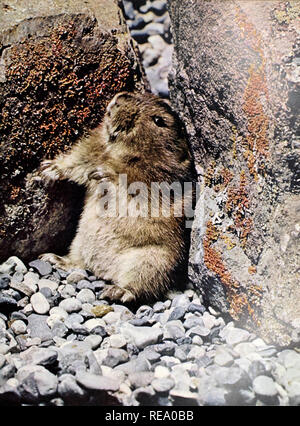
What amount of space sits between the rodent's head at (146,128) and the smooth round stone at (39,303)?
1282 mm

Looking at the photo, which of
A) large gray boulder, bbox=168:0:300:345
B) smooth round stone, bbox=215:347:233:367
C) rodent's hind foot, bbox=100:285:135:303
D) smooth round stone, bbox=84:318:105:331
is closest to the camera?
smooth round stone, bbox=215:347:233:367

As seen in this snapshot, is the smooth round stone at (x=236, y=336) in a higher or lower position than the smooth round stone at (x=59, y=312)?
lower

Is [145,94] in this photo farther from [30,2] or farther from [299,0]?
[299,0]

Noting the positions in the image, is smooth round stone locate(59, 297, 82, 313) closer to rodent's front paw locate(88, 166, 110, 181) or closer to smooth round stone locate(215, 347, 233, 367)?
rodent's front paw locate(88, 166, 110, 181)

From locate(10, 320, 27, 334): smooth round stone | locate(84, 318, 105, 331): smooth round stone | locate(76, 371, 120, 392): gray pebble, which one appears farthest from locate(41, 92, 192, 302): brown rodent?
locate(76, 371, 120, 392): gray pebble

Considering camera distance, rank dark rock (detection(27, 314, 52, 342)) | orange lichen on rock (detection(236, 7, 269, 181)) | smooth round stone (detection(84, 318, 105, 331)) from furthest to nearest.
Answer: smooth round stone (detection(84, 318, 105, 331)) < dark rock (detection(27, 314, 52, 342)) < orange lichen on rock (detection(236, 7, 269, 181))

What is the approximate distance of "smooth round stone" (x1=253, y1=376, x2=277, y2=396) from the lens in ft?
7.54

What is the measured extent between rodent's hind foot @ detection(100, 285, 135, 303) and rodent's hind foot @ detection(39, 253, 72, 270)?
45cm

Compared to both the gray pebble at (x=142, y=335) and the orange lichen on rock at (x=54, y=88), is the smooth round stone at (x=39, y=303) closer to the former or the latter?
the gray pebble at (x=142, y=335)

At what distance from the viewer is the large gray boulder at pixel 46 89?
3.31 meters

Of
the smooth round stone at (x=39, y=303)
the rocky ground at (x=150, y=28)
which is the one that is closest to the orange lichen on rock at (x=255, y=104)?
the smooth round stone at (x=39, y=303)

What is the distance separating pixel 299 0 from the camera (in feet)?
9.19

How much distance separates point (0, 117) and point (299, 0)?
79.9 inches

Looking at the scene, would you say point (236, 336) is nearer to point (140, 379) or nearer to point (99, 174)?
point (140, 379)
